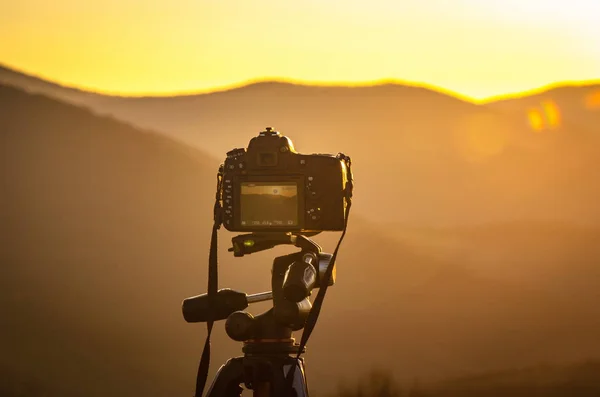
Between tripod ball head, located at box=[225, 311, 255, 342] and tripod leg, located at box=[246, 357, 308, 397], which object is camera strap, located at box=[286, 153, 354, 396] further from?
tripod ball head, located at box=[225, 311, 255, 342]

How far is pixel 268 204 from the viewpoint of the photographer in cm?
495

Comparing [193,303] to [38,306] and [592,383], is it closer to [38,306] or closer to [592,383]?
[592,383]

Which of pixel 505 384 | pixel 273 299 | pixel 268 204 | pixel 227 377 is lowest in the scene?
pixel 505 384

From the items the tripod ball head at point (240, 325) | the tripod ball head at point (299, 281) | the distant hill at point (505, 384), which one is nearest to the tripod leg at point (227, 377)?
the tripod ball head at point (240, 325)

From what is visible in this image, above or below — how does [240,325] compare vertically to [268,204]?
below

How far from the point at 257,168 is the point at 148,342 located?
24964 mm

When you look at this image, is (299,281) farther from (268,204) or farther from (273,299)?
(268,204)

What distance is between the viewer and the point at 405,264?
45.8 m

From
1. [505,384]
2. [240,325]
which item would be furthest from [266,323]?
[505,384]

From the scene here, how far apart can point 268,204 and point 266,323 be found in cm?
49

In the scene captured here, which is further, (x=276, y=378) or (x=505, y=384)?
(x=505, y=384)

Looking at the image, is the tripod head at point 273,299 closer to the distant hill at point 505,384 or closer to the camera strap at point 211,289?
the camera strap at point 211,289

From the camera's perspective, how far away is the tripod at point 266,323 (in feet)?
16.0

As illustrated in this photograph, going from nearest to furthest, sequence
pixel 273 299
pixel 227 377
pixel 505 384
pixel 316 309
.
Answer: pixel 316 309
pixel 273 299
pixel 227 377
pixel 505 384
